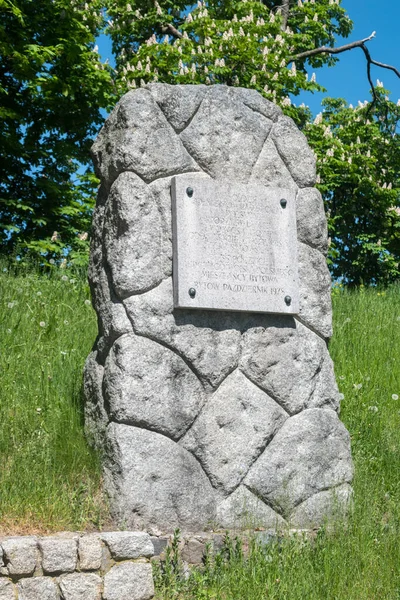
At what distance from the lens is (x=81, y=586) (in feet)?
12.8

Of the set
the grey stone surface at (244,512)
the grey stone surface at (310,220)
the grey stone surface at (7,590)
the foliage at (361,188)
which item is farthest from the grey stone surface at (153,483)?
the foliage at (361,188)

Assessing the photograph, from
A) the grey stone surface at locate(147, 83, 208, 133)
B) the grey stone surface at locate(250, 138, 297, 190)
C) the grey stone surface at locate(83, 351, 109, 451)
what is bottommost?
the grey stone surface at locate(83, 351, 109, 451)

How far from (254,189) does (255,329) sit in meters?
0.86

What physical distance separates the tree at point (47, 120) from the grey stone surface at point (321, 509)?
6860mm

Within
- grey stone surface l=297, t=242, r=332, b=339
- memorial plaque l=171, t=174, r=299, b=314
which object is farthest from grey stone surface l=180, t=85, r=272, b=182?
grey stone surface l=297, t=242, r=332, b=339

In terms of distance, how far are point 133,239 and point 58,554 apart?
1.73m

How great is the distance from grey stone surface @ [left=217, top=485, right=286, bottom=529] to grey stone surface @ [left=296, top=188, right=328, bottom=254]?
162 cm

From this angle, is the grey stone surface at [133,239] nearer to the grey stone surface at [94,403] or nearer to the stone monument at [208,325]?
the stone monument at [208,325]

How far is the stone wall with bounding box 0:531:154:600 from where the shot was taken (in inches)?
149

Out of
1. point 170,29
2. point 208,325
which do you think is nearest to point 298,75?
point 170,29

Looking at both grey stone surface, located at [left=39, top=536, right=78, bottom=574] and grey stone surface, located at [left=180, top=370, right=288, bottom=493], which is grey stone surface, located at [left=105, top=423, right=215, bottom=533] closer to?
grey stone surface, located at [left=180, top=370, right=288, bottom=493]

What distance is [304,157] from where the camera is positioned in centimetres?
525

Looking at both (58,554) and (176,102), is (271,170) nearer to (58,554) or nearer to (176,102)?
(176,102)

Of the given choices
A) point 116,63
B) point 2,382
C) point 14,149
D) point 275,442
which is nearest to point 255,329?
point 275,442
